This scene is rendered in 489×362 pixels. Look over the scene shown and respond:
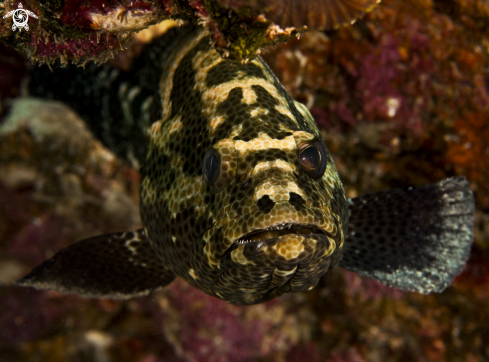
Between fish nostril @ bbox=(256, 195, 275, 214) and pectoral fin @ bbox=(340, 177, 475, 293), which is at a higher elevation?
fish nostril @ bbox=(256, 195, 275, 214)

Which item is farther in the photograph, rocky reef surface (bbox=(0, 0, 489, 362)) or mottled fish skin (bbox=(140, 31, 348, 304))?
rocky reef surface (bbox=(0, 0, 489, 362))

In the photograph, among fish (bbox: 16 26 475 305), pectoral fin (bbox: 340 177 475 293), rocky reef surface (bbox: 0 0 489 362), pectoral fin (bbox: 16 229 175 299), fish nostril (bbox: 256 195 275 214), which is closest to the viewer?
fish nostril (bbox: 256 195 275 214)

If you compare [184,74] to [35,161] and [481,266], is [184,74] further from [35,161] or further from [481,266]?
[481,266]

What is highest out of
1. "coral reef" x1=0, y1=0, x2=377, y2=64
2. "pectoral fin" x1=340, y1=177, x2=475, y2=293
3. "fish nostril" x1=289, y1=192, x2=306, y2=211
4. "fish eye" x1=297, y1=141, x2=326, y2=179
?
"coral reef" x1=0, y1=0, x2=377, y2=64

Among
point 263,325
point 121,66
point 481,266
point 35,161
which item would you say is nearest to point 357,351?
point 263,325

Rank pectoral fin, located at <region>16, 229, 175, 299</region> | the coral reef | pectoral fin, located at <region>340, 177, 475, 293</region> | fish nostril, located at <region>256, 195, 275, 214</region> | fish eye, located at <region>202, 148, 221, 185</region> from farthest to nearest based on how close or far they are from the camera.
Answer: pectoral fin, located at <region>340, 177, 475, 293</region>, pectoral fin, located at <region>16, 229, 175, 299</region>, fish eye, located at <region>202, 148, 221, 185</region>, fish nostril, located at <region>256, 195, 275, 214</region>, the coral reef

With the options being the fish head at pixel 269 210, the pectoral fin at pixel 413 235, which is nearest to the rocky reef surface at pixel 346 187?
the pectoral fin at pixel 413 235

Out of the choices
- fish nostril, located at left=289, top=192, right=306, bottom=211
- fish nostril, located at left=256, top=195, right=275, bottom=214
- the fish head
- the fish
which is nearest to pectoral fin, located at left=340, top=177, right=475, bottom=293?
the fish

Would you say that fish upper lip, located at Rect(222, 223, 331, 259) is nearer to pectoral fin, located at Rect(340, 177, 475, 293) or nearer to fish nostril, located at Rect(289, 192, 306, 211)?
fish nostril, located at Rect(289, 192, 306, 211)
